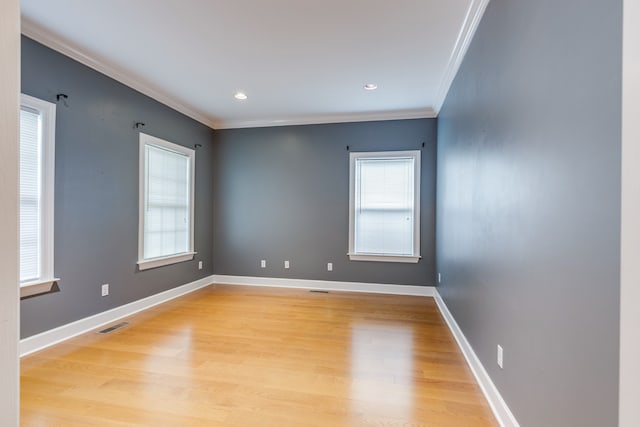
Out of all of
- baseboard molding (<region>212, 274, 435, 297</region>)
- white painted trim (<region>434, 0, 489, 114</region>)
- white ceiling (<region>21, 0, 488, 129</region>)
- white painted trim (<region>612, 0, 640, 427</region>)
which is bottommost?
baseboard molding (<region>212, 274, 435, 297</region>)

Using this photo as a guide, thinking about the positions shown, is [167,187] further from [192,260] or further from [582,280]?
[582,280]

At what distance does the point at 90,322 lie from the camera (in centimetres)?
319

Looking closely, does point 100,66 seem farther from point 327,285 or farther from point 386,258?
point 386,258

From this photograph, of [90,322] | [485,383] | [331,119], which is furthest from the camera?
[331,119]

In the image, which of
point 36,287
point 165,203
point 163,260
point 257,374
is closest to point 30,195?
point 36,287

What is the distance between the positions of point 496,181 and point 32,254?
3.65 metres

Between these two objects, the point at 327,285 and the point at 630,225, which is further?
the point at 327,285

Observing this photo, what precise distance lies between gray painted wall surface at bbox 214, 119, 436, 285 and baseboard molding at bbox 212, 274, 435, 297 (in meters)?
0.08

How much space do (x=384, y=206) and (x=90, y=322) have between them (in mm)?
3893

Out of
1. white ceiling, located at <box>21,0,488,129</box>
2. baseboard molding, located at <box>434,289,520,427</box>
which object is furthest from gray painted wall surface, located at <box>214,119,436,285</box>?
baseboard molding, located at <box>434,289,520,427</box>

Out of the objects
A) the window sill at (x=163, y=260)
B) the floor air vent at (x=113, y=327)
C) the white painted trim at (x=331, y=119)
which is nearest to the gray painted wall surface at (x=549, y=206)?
the white painted trim at (x=331, y=119)

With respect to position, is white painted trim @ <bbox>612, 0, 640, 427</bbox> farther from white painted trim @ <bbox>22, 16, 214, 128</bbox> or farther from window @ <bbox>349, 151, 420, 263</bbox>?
window @ <bbox>349, 151, 420, 263</bbox>

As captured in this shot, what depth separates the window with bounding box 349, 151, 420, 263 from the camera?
15.5ft

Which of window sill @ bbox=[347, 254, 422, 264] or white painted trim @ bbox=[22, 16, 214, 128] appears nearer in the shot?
white painted trim @ bbox=[22, 16, 214, 128]
